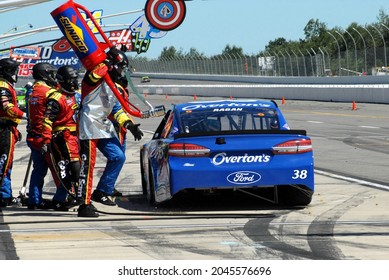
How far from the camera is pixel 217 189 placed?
1105 cm

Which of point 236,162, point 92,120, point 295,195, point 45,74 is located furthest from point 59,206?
point 295,195

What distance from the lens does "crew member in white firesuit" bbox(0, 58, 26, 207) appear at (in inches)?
484

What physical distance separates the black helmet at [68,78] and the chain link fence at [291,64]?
175ft

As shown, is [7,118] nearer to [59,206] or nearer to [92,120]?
[59,206]

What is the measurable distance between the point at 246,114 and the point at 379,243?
361 cm

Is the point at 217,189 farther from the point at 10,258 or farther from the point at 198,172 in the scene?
the point at 10,258

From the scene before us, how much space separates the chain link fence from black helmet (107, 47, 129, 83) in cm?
5347

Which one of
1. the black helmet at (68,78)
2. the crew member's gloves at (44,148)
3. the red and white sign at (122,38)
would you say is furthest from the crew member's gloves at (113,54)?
the red and white sign at (122,38)

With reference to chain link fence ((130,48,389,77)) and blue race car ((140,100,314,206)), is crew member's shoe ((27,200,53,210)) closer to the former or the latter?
blue race car ((140,100,314,206))

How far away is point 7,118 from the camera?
40.7 ft

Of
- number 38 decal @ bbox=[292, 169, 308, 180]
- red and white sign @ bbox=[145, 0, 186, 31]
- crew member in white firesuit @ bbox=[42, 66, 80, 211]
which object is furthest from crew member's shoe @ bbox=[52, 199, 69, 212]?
red and white sign @ bbox=[145, 0, 186, 31]

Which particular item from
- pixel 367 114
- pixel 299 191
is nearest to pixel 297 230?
pixel 299 191

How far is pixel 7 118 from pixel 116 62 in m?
1.85
